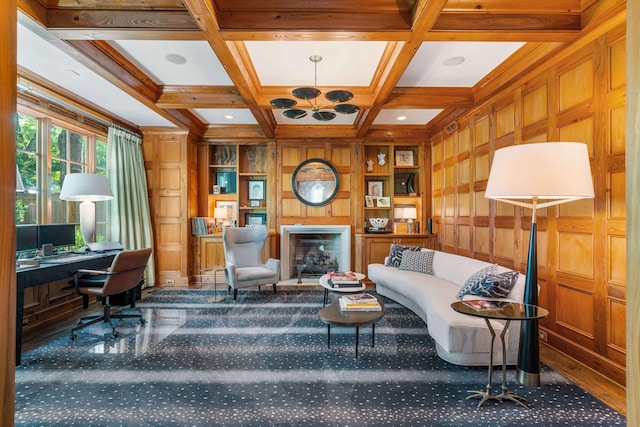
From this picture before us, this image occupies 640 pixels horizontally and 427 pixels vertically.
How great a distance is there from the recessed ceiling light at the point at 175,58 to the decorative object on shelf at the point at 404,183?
13.0 ft

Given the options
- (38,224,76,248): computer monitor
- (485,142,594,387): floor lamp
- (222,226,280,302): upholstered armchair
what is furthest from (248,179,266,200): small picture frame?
(485,142,594,387): floor lamp

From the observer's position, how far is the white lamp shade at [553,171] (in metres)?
1.93

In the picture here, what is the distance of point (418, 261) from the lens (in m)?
4.25

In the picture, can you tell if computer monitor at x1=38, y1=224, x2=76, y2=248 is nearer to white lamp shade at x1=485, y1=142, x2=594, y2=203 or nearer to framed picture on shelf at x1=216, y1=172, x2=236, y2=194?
framed picture on shelf at x1=216, y1=172, x2=236, y2=194

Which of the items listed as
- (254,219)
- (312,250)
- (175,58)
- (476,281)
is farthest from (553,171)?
(254,219)

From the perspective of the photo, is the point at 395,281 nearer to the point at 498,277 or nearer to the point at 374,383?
the point at 498,277

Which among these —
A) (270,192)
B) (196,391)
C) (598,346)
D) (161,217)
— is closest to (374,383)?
(196,391)

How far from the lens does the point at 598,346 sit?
236 centimetres

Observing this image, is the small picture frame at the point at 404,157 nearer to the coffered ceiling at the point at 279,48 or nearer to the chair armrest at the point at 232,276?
the coffered ceiling at the point at 279,48

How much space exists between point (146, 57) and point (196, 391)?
3049 millimetres

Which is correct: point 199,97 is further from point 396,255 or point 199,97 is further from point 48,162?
point 396,255

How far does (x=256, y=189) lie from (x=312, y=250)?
5.21 ft

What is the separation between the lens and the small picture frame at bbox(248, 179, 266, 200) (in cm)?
587

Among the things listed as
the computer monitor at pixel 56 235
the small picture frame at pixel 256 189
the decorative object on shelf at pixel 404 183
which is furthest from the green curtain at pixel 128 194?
the decorative object on shelf at pixel 404 183
